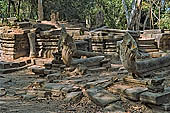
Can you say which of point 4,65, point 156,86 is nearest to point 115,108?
point 156,86

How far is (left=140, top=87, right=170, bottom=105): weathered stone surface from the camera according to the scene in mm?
4730

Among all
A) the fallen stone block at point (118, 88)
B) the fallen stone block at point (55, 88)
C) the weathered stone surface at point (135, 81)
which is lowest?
the fallen stone block at point (55, 88)

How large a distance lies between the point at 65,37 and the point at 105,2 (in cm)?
2340

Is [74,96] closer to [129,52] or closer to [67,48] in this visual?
[129,52]

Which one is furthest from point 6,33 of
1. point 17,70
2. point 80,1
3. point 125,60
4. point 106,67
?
point 80,1

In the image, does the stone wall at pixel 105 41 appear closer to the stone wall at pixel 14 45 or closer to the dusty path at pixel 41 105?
the stone wall at pixel 14 45

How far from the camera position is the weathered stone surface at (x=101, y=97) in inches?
206

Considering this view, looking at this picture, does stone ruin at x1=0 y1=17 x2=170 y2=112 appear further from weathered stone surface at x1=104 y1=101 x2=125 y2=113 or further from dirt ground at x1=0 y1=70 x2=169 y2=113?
dirt ground at x1=0 y1=70 x2=169 y2=113

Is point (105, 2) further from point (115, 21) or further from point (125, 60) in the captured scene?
point (125, 60)

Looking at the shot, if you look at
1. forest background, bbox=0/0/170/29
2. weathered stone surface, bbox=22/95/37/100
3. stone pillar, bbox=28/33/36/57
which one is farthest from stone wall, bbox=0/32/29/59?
forest background, bbox=0/0/170/29

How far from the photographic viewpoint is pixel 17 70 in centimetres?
1158

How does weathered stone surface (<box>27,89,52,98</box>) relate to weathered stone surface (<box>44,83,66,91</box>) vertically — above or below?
below

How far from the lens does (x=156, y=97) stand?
4.71 meters

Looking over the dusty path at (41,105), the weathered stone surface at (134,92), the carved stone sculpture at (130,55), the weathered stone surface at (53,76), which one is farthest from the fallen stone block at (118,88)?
the weathered stone surface at (53,76)
